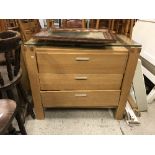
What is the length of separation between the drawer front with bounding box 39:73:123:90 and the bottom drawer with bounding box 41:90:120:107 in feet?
0.13

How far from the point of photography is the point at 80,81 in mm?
1145

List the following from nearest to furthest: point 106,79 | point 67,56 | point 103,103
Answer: point 67,56 < point 106,79 < point 103,103

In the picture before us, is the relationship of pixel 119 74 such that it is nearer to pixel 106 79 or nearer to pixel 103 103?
pixel 106 79

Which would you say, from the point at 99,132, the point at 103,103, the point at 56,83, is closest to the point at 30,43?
the point at 56,83

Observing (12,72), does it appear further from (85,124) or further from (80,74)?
(85,124)

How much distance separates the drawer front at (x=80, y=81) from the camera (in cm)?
112

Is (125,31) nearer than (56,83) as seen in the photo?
No

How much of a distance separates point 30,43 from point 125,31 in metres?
0.88

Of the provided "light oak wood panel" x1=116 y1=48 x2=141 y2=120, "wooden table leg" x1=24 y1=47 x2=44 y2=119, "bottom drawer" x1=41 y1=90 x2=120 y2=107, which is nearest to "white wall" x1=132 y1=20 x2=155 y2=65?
"light oak wood panel" x1=116 y1=48 x2=141 y2=120

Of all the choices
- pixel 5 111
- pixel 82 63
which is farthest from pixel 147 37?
pixel 5 111

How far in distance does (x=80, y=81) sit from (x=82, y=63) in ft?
0.49

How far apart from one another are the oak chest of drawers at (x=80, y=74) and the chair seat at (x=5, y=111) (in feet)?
1.14

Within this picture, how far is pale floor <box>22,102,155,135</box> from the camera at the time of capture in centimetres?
122

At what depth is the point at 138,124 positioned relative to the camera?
130cm
